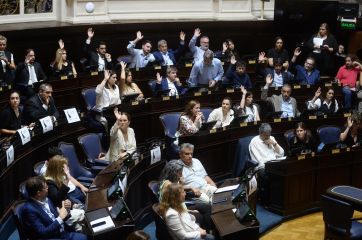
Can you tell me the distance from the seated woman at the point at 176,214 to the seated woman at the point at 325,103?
4462 millimetres

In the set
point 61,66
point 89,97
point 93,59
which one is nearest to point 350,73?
point 93,59

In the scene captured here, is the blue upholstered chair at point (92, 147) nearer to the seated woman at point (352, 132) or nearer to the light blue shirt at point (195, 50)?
the seated woman at point (352, 132)

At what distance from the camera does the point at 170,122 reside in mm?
8656

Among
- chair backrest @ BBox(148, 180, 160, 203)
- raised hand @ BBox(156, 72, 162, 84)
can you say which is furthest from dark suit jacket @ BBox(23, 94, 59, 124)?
raised hand @ BBox(156, 72, 162, 84)

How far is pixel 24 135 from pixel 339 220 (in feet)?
10.5

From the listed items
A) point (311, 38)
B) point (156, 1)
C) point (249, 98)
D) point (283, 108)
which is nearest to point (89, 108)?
point (249, 98)

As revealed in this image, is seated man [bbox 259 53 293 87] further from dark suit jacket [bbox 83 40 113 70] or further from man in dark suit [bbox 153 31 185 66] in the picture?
dark suit jacket [bbox 83 40 113 70]

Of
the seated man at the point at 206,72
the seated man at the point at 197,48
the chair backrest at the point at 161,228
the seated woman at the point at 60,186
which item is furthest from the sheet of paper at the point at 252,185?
the seated man at the point at 197,48

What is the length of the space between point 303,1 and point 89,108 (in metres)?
5.70

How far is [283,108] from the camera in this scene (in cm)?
984

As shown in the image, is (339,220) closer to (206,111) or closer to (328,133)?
(328,133)

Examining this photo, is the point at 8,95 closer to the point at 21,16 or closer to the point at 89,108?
the point at 89,108

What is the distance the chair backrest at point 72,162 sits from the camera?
7.20 m

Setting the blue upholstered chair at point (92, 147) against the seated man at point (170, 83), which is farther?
the seated man at point (170, 83)
